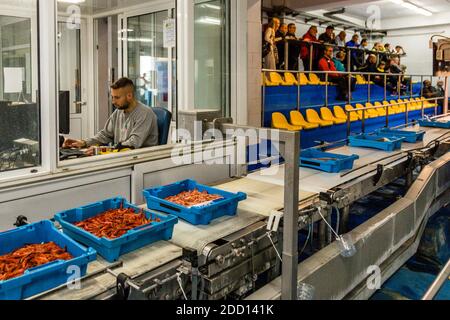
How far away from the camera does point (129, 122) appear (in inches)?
128

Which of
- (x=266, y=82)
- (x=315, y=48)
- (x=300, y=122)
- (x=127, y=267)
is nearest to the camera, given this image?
(x=127, y=267)

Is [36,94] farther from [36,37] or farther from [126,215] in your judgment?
[126,215]

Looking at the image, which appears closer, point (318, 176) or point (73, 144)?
point (318, 176)

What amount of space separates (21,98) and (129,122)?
49.4 inches

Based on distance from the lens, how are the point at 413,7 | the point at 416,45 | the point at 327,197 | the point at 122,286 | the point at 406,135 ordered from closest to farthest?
the point at 122,286
the point at 327,197
the point at 406,135
the point at 413,7
the point at 416,45

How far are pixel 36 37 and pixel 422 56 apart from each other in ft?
45.6

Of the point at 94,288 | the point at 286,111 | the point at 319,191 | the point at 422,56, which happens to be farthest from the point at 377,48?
the point at 94,288

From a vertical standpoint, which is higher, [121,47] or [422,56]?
[422,56]

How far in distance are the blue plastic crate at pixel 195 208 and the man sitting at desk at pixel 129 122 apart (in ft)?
2.97

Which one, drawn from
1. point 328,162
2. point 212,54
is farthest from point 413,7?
point 328,162

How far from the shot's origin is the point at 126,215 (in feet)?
5.98

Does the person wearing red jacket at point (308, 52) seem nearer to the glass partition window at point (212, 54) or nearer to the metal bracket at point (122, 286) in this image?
the glass partition window at point (212, 54)

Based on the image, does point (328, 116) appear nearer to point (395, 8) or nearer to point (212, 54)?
point (212, 54)

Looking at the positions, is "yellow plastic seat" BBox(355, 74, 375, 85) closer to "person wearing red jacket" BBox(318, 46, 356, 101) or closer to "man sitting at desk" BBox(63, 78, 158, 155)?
"person wearing red jacket" BBox(318, 46, 356, 101)
